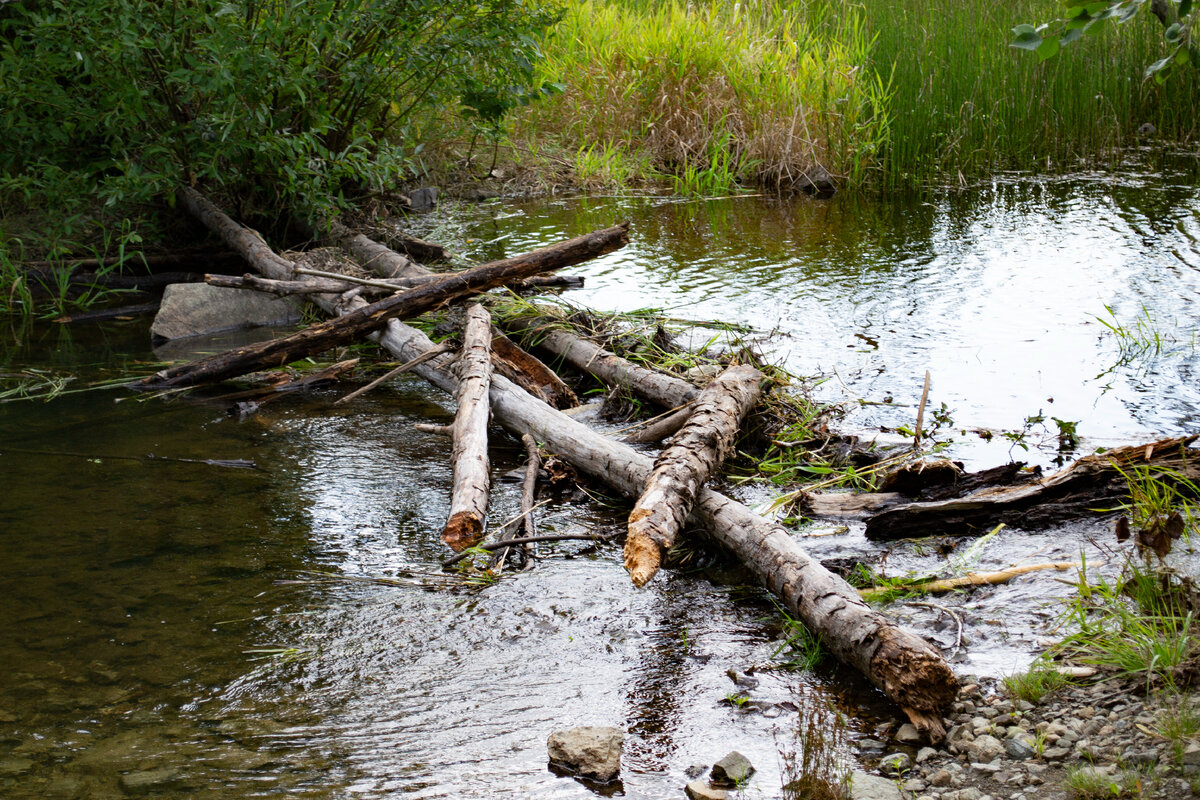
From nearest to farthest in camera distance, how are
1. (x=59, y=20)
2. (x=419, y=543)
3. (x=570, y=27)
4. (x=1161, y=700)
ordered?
(x=1161, y=700) → (x=419, y=543) → (x=59, y=20) → (x=570, y=27)

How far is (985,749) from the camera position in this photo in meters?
2.34

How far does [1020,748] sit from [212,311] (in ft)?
19.6

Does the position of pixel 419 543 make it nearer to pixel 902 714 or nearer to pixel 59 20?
pixel 902 714

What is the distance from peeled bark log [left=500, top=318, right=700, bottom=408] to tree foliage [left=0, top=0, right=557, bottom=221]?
222cm

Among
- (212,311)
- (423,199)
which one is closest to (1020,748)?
(212,311)

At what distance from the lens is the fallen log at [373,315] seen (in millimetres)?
5117

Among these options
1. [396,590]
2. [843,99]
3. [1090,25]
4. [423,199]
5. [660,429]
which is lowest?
[396,590]

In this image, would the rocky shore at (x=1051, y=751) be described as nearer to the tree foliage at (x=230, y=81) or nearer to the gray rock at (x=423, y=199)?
the tree foliage at (x=230, y=81)

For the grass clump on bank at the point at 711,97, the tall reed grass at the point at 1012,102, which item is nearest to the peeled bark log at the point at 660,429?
the grass clump on bank at the point at 711,97

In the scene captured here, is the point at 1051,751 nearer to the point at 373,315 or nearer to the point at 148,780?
the point at 148,780

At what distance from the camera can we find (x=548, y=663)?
9.45 feet

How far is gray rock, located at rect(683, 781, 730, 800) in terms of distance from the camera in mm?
2236

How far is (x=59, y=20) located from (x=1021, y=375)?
20.8 feet

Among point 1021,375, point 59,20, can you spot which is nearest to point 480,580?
point 1021,375
